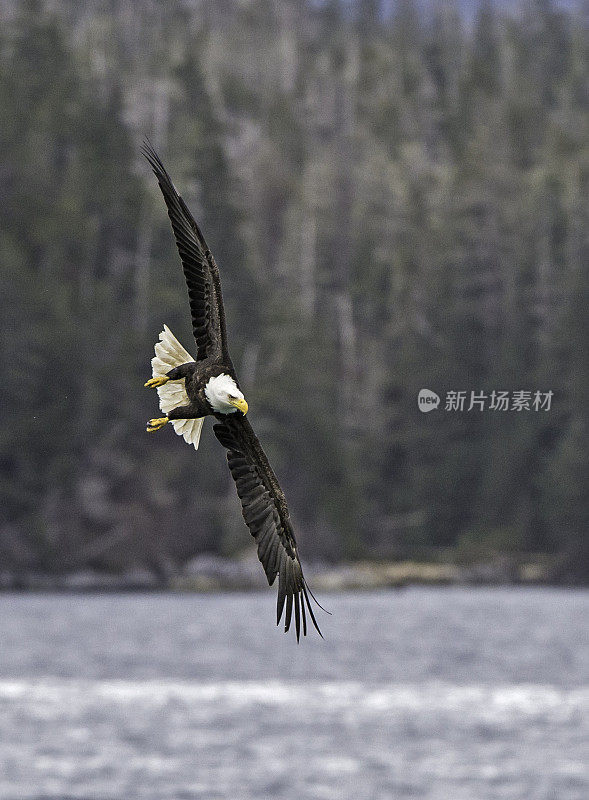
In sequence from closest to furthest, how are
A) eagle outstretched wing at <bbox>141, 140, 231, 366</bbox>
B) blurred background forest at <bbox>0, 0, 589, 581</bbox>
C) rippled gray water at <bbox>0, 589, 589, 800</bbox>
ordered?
eagle outstretched wing at <bbox>141, 140, 231, 366</bbox> → rippled gray water at <bbox>0, 589, 589, 800</bbox> → blurred background forest at <bbox>0, 0, 589, 581</bbox>

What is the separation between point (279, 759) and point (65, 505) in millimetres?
27825

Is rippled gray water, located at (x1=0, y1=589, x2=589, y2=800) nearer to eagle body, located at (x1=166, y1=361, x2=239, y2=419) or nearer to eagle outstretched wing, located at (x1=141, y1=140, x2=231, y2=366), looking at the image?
eagle outstretched wing, located at (x1=141, y1=140, x2=231, y2=366)

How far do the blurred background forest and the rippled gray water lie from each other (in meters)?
4.73

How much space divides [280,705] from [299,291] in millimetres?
45831

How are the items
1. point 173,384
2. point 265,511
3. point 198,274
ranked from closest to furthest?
point 173,384 → point 198,274 → point 265,511

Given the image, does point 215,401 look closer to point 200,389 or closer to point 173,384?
point 200,389

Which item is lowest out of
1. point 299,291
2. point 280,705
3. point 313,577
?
point 313,577

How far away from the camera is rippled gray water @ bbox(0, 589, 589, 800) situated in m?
28.2

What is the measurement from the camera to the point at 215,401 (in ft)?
18.4

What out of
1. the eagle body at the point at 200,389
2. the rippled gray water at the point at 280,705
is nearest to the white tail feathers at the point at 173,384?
the eagle body at the point at 200,389

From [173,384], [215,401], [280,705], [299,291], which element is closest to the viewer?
[215,401]

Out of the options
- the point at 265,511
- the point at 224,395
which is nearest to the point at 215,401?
the point at 224,395

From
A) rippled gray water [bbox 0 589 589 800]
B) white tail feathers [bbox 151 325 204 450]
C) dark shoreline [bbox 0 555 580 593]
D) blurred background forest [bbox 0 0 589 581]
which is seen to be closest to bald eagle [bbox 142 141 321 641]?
white tail feathers [bbox 151 325 204 450]

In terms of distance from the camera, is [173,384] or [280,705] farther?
[280,705]
